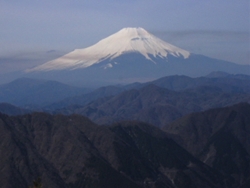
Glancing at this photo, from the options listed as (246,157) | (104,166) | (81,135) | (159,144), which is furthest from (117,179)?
(246,157)

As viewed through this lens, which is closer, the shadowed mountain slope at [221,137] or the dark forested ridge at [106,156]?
the dark forested ridge at [106,156]

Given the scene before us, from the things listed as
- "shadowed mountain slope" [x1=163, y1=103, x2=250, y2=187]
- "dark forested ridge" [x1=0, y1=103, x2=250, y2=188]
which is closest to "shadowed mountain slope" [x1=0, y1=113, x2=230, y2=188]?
"dark forested ridge" [x1=0, y1=103, x2=250, y2=188]

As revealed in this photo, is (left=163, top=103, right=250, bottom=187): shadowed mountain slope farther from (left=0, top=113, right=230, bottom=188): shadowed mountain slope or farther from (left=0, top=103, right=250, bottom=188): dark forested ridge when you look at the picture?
(left=0, top=113, right=230, bottom=188): shadowed mountain slope

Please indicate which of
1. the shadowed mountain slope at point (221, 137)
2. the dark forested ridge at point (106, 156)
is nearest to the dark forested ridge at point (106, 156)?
the dark forested ridge at point (106, 156)

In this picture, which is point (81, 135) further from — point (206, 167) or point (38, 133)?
point (206, 167)

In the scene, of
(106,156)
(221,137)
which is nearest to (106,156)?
(106,156)

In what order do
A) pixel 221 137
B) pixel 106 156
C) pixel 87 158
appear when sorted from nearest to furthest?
pixel 87 158 < pixel 106 156 < pixel 221 137

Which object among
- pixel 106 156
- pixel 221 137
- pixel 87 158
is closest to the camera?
pixel 87 158

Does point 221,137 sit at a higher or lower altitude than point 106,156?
lower

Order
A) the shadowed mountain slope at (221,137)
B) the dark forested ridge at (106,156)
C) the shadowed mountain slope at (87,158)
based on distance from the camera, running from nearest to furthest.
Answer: the shadowed mountain slope at (87,158) → the dark forested ridge at (106,156) → the shadowed mountain slope at (221,137)

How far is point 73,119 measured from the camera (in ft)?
432

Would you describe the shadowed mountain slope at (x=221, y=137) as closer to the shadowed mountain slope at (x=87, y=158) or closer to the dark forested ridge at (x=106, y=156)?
the dark forested ridge at (x=106, y=156)

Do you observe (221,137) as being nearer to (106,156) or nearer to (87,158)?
(106,156)

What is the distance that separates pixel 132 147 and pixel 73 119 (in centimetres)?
1490
